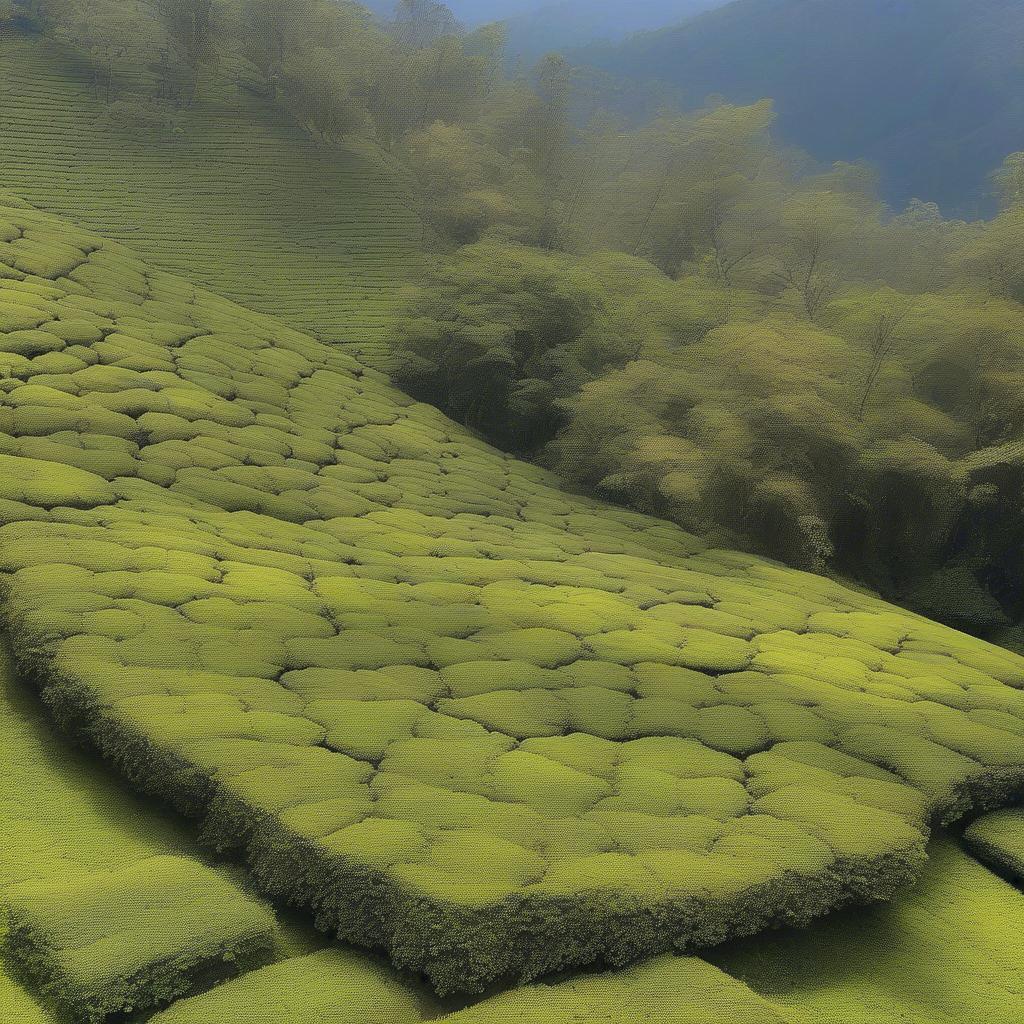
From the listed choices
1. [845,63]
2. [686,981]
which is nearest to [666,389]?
[686,981]

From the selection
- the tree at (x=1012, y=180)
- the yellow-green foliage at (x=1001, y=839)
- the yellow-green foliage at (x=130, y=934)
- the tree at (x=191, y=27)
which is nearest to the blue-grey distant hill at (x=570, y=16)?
the tree at (x=191, y=27)

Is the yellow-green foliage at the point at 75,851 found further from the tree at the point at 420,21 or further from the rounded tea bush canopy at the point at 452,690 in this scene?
the tree at the point at 420,21

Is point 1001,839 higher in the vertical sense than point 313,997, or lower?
higher

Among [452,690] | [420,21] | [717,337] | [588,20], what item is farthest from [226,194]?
[588,20]

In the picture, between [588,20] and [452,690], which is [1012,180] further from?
[588,20]

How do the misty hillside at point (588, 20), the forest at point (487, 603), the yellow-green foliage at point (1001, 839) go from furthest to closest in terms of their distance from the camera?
the misty hillside at point (588, 20)
the yellow-green foliage at point (1001, 839)
the forest at point (487, 603)

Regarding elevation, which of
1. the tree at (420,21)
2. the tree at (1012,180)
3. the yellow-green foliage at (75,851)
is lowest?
the yellow-green foliage at (75,851)

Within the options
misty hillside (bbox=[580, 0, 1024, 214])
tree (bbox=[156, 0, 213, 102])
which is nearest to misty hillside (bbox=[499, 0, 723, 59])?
misty hillside (bbox=[580, 0, 1024, 214])
